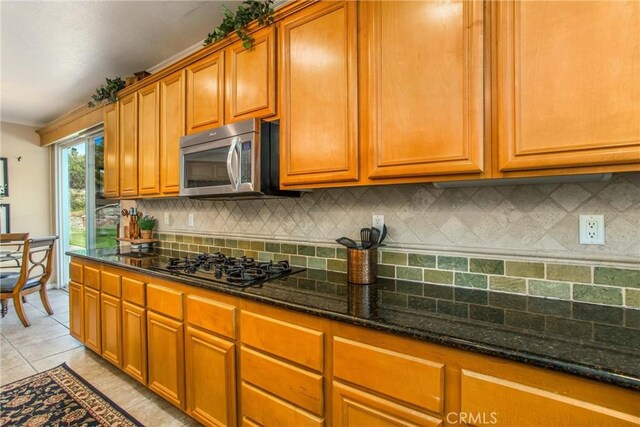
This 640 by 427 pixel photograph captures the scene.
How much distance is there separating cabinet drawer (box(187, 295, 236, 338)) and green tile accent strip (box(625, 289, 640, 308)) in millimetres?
1594

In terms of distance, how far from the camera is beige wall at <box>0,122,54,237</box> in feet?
14.7

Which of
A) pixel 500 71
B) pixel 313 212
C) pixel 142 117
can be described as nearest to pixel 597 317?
pixel 500 71

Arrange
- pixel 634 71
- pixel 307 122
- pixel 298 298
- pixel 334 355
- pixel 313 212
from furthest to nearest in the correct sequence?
pixel 313 212, pixel 307 122, pixel 298 298, pixel 334 355, pixel 634 71

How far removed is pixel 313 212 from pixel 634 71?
1.49m

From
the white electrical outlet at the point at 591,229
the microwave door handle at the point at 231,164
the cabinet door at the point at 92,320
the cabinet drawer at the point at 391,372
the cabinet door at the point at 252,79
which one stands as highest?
the cabinet door at the point at 252,79

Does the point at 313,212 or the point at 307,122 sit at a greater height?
the point at 307,122

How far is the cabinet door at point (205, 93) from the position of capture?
2.02 meters

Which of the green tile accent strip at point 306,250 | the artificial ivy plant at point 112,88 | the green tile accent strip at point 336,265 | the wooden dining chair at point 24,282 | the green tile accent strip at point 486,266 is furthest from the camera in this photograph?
the wooden dining chair at point 24,282

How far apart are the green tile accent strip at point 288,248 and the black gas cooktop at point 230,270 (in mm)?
95

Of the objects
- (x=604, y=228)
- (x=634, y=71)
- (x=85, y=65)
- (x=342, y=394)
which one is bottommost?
(x=342, y=394)

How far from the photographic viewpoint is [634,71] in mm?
919

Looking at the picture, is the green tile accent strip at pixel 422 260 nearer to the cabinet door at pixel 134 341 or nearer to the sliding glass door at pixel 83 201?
the cabinet door at pixel 134 341

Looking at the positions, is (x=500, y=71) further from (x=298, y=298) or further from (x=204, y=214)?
(x=204, y=214)

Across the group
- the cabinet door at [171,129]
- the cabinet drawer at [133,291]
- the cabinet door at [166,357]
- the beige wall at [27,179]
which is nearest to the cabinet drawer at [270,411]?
the cabinet door at [166,357]
